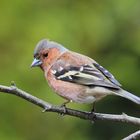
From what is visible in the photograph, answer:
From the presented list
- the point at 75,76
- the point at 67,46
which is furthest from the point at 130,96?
the point at 67,46

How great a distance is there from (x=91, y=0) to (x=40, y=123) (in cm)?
160

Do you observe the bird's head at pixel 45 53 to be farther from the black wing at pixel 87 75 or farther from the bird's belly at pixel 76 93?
the bird's belly at pixel 76 93

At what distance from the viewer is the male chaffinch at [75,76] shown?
4.95 metres

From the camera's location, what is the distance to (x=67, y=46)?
297 inches

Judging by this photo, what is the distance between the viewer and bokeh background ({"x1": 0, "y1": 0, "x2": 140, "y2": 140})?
24.8 feet

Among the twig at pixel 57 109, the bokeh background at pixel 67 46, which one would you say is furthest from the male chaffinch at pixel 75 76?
the bokeh background at pixel 67 46

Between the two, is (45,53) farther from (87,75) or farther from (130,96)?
(130,96)

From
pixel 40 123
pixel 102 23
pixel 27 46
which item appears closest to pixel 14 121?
pixel 40 123

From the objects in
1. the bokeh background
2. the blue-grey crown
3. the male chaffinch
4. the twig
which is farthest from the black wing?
the bokeh background

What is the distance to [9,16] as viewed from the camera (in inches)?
308

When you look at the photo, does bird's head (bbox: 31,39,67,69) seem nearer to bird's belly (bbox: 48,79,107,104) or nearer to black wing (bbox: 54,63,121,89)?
black wing (bbox: 54,63,121,89)

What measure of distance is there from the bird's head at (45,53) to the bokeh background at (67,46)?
1.72 metres

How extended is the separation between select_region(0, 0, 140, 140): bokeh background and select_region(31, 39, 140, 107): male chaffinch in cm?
182

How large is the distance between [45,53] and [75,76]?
520mm
